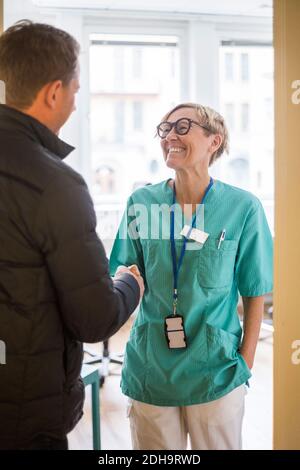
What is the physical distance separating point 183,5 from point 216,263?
3500 mm

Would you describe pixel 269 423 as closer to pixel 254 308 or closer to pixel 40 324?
pixel 254 308

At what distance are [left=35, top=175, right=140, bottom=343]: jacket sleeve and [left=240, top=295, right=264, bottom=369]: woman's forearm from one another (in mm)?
611

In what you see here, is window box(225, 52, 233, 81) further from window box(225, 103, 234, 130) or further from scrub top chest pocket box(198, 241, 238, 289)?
scrub top chest pocket box(198, 241, 238, 289)

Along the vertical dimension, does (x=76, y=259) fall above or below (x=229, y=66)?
below

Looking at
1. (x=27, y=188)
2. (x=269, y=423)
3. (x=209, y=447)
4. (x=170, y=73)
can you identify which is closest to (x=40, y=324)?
(x=27, y=188)

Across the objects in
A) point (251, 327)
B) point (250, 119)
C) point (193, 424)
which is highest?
point (250, 119)

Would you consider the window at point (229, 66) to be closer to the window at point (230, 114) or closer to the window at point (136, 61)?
the window at point (230, 114)

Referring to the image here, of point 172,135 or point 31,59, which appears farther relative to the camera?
point 172,135

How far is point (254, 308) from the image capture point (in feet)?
4.98

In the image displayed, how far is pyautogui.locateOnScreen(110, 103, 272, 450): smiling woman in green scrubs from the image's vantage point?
1.40 meters

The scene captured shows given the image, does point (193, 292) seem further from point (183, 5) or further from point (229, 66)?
point (229, 66)

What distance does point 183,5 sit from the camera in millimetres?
4316

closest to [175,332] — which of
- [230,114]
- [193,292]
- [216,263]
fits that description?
[193,292]

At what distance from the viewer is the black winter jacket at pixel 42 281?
94cm
